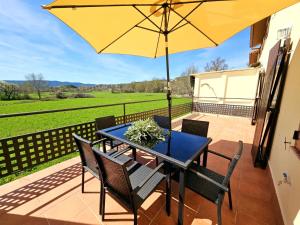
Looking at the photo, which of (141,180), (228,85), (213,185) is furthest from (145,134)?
(228,85)

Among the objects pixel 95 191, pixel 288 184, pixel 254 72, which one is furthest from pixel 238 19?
pixel 254 72

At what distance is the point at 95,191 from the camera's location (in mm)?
1935

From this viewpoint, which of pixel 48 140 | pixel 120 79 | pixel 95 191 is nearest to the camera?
pixel 95 191

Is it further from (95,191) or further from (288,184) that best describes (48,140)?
(288,184)

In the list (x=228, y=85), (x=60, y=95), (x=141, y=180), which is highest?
(x=228, y=85)

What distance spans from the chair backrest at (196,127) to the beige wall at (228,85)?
19.2ft

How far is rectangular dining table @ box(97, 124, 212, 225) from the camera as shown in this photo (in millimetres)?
1328

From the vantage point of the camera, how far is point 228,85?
7375 mm

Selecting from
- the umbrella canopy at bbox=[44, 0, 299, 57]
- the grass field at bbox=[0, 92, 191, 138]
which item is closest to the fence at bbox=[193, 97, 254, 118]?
the grass field at bbox=[0, 92, 191, 138]

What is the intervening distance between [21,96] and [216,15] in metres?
35.5

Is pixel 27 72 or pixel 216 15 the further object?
pixel 27 72

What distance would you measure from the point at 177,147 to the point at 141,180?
0.54 m

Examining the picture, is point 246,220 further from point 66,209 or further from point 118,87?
point 118,87

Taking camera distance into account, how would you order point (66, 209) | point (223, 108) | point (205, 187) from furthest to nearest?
point (223, 108) < point (66, 209) < point (205, 187)
